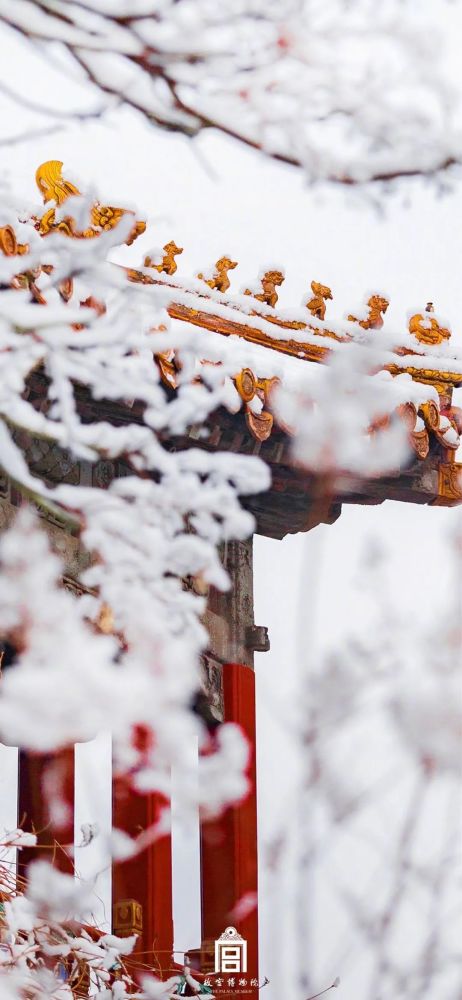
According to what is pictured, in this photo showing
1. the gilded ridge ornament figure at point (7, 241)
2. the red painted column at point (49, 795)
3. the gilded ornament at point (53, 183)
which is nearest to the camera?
the gilded ridge ornament figure at point (7, 241)

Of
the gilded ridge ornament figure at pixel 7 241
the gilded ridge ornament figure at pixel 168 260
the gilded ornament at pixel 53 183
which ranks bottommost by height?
the gilded ridge ornament figure at pixel 7 241

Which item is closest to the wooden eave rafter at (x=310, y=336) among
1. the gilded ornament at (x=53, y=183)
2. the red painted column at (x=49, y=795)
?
the gilded ornament at (x=53, y=183)

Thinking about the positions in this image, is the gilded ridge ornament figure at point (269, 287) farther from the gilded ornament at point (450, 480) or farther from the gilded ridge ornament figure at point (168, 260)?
the gilded ornament at point (450, 480)

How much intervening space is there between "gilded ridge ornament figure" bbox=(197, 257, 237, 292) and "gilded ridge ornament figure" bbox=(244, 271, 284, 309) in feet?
0.42

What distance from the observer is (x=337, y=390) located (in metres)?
2.29

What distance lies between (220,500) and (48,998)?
1.21m

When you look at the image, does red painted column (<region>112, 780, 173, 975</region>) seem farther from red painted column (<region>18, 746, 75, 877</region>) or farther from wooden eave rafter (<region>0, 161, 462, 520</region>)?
wooden eave rafter (<region>0, 161, 462, 520</region>)

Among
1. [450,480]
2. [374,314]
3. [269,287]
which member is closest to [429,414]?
[450,480]

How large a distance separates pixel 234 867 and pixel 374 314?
221 centimetres

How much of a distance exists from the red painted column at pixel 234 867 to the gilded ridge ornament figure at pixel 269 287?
149 centimetres

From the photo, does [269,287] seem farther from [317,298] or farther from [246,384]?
[246,384]

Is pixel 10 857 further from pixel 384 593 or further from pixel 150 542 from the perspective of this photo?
pixel 384 593

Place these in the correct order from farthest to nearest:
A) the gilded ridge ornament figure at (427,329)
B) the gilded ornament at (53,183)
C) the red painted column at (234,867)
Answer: the gilded ridge ornament figure at (427,329)
the red painted column at (234,867)
the gilded ornament at (53,183)

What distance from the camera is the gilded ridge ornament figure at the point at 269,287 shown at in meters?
5.88
